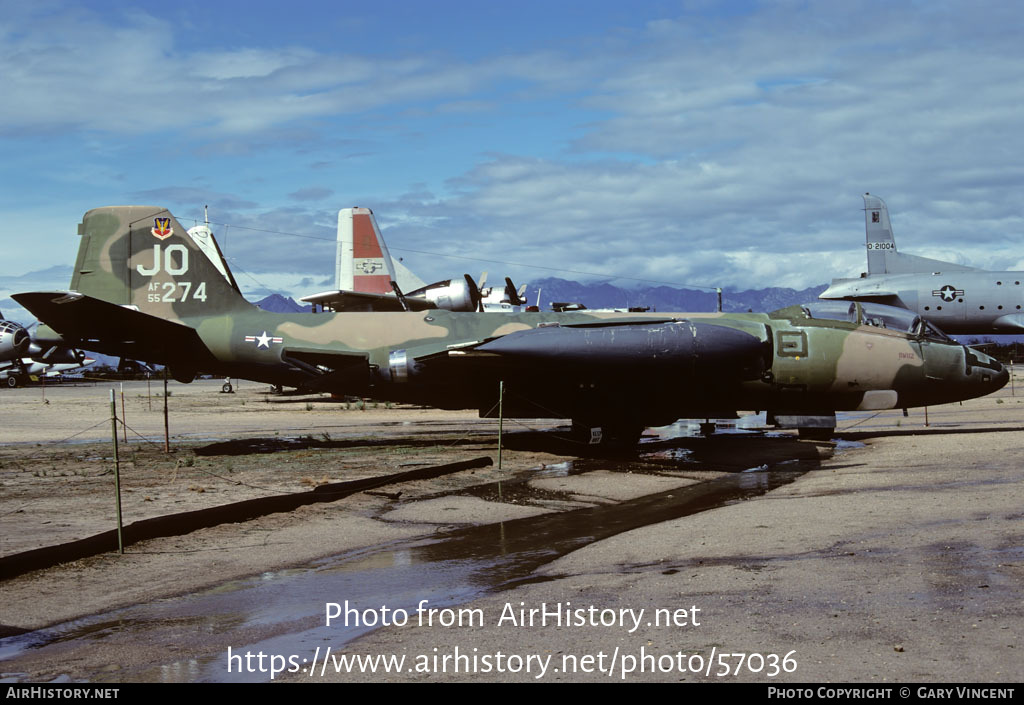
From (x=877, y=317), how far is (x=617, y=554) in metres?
12.8

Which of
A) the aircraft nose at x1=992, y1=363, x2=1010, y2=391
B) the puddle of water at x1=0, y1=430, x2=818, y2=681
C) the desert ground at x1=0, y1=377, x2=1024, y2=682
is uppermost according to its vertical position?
the aircraft nose at x1=992, y1=363, x2=1010, y2=391

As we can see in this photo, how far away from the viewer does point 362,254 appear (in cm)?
4672

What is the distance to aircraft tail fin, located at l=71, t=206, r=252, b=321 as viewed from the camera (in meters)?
20.8

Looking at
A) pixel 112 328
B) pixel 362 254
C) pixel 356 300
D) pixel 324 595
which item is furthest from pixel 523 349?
pixel 362 254

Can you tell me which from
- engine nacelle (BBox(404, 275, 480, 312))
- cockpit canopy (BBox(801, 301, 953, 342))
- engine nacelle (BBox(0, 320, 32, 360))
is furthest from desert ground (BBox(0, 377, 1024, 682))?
engine nacelle (BBox(0, 320, 32, 360))

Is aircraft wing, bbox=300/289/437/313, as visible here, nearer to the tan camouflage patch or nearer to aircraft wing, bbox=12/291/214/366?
aircraft wing, bbox=12/291/214/366

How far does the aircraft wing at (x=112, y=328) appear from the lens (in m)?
17.8

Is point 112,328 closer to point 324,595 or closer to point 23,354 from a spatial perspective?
point 324,595

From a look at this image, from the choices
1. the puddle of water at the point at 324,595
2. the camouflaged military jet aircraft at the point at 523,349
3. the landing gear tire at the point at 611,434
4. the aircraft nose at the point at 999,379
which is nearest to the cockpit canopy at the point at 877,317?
the camouflaged military jet aircraft at the point at 523,349

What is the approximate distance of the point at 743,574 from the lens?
8086 millimetres

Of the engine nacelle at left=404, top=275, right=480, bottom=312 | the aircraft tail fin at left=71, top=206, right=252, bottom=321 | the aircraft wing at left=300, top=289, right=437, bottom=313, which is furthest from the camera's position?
the aircraft wing at left=300, top=289, right=437, bottom=313

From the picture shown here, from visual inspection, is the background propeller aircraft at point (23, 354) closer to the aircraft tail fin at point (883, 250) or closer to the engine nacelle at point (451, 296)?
the engine nacelle at point (451, 296)

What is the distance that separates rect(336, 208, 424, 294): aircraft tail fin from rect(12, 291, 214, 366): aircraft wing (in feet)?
86.1
